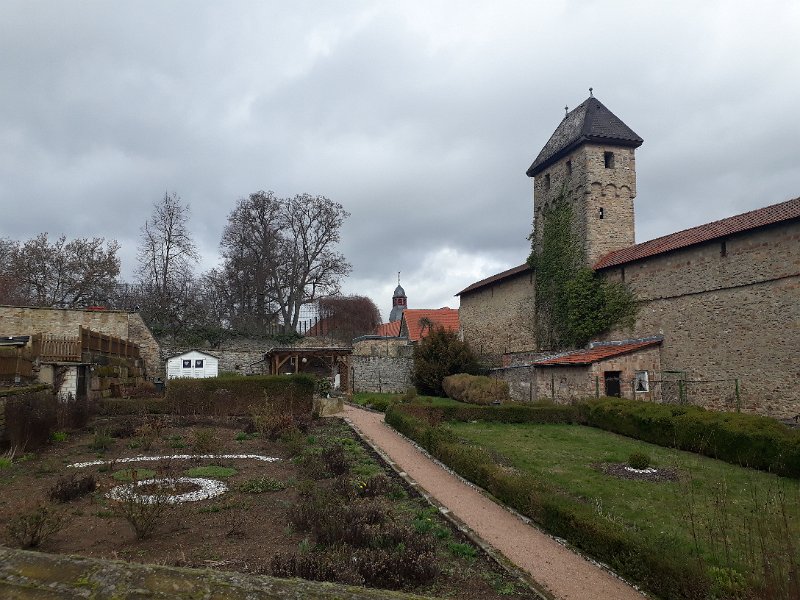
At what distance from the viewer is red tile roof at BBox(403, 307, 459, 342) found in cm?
4172

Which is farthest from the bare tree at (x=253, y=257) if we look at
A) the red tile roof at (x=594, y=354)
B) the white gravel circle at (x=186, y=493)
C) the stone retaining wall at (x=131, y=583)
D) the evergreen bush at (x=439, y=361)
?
the stone retaining wall at (x=131, y=583)

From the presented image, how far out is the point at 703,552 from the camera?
618 cm

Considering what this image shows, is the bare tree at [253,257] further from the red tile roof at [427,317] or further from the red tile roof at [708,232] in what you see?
the red tile roof at [708,232]

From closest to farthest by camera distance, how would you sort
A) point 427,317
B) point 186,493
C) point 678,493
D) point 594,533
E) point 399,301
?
1. point 594,533
2. point 186,493
3. point 678,493
4. point 427,317
5. point 399,301

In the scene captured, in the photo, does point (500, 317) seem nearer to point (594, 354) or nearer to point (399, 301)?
point (594, 354)

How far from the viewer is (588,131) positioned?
2622cm

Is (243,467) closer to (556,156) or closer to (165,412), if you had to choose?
(165,412)

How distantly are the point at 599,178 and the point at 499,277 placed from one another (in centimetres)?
800

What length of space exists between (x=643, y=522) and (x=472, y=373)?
20.4 m

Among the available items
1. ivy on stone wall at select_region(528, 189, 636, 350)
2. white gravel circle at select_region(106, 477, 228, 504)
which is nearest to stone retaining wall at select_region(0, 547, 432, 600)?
white gravel circle at select_region(106, 477, 228, 504)

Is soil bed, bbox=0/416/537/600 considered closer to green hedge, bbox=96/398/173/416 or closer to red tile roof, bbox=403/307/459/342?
green hedge, bbox=96/398/173/416

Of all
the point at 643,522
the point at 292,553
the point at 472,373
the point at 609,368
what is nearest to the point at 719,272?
the point at 609,368

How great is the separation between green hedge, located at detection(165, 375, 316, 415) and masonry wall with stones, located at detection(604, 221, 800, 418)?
1357cm

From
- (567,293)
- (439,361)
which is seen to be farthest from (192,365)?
(567,293)
